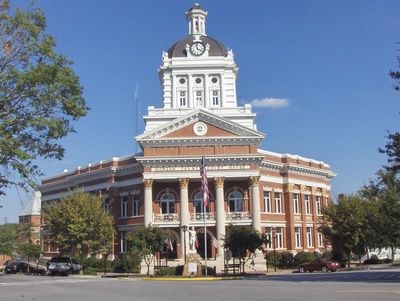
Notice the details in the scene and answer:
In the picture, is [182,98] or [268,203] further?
[182,98]

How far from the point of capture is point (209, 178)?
57.0 m

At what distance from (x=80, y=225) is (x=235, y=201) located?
16085 mm

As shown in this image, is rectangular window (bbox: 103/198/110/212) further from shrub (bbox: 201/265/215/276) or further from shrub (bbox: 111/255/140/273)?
shrub (bbox: 201/265/215/276)

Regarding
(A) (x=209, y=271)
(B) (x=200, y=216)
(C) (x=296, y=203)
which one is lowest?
(A) (x=209, y=271)

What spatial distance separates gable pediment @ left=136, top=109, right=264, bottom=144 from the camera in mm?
56938

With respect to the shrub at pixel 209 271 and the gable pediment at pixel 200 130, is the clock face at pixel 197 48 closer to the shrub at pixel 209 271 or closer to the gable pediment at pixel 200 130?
the gable pediment at pixel 200 130

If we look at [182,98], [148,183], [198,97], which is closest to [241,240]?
[148,183]

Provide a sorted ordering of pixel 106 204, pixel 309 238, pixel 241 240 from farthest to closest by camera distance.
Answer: pixel 309 238, pixel 106 204, pixel 241 240

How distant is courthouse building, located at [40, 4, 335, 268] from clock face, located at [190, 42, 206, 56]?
1646mm

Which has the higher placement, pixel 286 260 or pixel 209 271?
pixel 286 260

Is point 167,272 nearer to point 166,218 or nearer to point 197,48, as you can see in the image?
point 166,218

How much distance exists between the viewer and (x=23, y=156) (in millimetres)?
17453

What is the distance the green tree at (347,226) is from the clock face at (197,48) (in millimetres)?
29319

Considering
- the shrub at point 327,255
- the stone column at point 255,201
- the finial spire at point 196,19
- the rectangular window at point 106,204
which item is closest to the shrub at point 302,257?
the shrub at point 327,255
